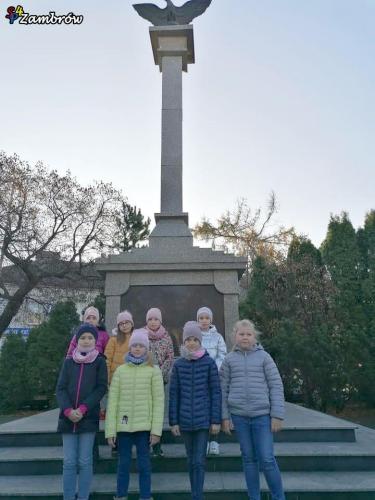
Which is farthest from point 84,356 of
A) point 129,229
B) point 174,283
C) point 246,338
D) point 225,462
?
point 129,229

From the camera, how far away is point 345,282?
12.9 metres

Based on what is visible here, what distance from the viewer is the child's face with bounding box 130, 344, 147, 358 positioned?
3.83 m

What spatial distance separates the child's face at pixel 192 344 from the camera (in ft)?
12.5

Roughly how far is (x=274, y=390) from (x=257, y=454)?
1.76 ft

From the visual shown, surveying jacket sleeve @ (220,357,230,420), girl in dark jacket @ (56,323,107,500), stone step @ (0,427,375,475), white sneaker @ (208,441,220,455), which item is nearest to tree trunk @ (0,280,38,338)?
stone step @ (0,427,375,475)

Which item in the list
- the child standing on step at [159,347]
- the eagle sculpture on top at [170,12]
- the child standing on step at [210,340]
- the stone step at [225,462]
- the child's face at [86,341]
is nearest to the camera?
the child's face at [86,341]

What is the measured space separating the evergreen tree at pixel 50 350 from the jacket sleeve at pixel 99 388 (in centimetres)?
961

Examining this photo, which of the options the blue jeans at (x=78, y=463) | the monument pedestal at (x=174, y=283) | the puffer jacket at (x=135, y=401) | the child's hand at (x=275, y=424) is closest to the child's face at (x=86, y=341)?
the puffer jacket at (x=135, y=401)

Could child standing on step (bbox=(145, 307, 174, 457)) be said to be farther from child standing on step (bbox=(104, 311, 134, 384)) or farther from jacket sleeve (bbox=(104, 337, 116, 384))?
jacket sleeve (bbox=(104, 337, 116, 384))

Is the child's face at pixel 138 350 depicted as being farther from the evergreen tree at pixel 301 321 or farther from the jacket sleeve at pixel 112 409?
the evergreen tree at pixel 301 321

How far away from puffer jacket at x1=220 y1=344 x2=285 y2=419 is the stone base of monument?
3.45 ft

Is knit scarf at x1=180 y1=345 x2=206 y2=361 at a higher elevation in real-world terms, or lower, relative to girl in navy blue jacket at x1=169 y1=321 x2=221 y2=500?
higher

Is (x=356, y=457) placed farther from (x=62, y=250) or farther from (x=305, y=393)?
(x=62, y=250)

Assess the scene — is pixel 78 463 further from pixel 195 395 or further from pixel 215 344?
pixel 215 344
